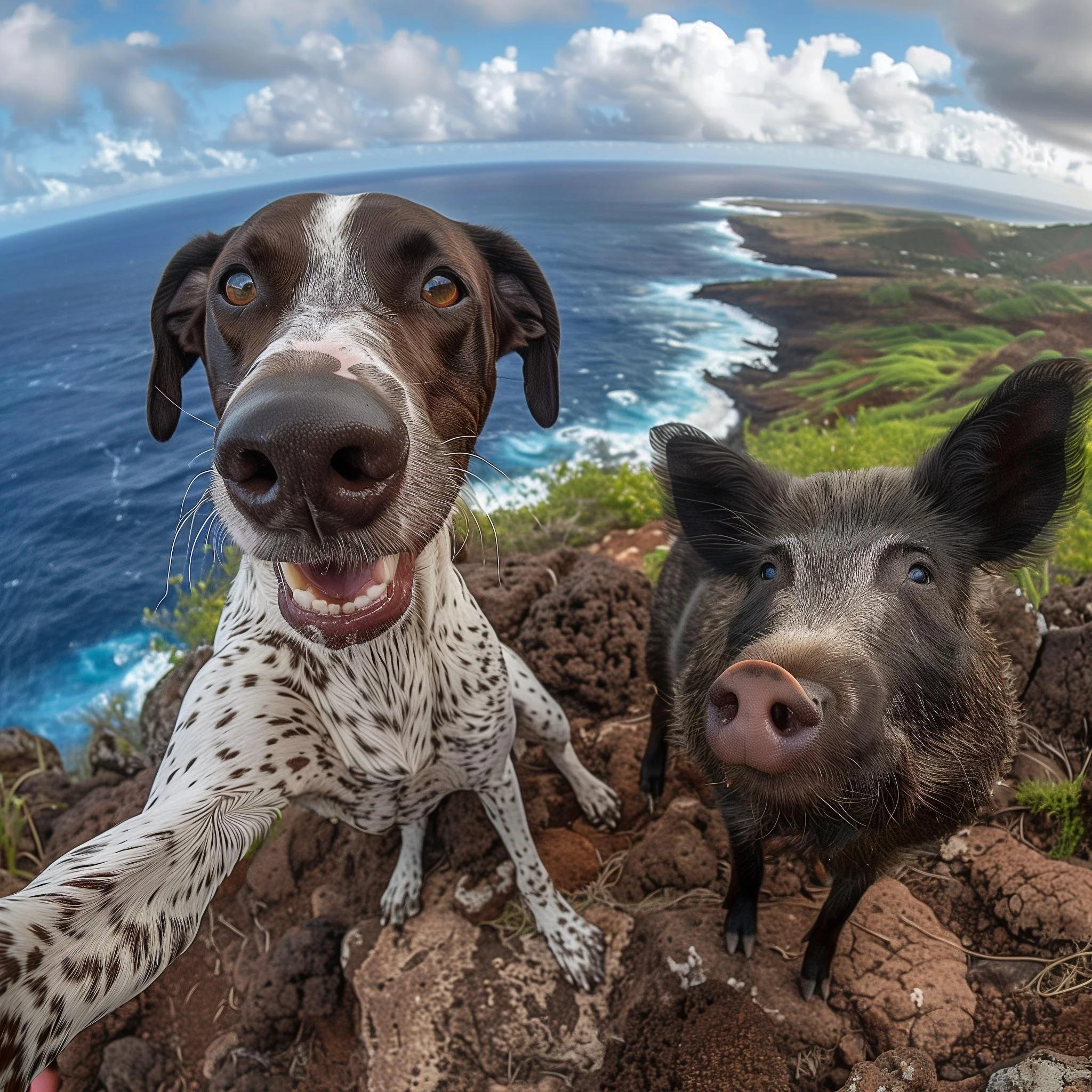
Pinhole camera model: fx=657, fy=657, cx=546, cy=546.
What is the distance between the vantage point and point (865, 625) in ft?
5.02

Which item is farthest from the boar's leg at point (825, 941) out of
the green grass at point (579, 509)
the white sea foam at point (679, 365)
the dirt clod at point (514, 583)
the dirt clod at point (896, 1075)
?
the white sea foam at point (679, 365)


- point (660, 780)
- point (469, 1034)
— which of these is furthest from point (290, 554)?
point (660, 780)

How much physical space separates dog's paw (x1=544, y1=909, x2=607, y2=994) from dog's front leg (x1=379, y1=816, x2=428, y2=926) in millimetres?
612

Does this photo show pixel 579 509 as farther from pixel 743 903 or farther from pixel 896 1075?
pixel 896 1075

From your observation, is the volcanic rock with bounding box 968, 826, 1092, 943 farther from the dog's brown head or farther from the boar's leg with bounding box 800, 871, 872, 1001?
the dog's brown head

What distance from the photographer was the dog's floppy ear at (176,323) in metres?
2.14

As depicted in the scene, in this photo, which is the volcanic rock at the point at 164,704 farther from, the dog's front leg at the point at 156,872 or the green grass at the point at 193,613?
the dog's front leg at the point at 156,872

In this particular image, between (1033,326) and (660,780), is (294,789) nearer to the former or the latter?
(660,780)

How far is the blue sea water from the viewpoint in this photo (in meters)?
4.84

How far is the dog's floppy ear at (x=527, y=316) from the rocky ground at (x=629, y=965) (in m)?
1.89

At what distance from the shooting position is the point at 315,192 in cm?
193

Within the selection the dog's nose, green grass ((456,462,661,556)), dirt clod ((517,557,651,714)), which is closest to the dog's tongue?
the dog's nose

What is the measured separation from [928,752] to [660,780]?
6.17 feet

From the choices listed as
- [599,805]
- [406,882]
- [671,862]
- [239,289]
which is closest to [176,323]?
[239,289]
